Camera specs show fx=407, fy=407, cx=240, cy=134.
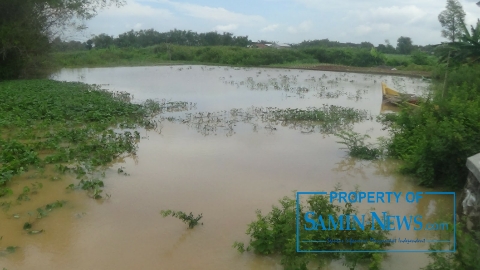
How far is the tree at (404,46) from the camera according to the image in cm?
4675

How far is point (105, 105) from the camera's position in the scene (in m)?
10.9

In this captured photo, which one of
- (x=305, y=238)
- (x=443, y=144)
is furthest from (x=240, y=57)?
(x=305, y=238)

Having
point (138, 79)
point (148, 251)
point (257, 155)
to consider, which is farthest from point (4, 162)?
point (138, 79)

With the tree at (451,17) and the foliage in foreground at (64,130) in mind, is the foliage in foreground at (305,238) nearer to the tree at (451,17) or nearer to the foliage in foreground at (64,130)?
the foliage in foreground at (64,130)

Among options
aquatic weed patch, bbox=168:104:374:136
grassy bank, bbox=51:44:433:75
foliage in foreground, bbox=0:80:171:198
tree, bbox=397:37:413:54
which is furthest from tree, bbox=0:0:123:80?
tree, bbox=397:37:413:54

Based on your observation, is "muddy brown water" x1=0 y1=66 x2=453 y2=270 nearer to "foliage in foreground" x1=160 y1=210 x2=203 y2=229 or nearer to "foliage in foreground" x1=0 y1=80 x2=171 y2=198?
"foliage in foreground" x1=160 y1=210 x2=203 y2=229

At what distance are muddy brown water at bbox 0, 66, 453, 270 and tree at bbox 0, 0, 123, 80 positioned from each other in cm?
938

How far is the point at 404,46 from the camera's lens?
4716 centimetres

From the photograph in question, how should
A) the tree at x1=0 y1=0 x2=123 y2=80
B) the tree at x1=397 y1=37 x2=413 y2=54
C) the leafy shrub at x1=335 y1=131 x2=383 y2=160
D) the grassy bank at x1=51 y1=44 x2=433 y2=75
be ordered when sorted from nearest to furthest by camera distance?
the leafy shrub at x1=335 y1=131 x2=383 y2=160, the tree at x1=0 y1=0 x2=123 y2=80, the grassy bank at x1=51 y1=44 x2=433 y2=75, the tree at x1=397 y1=37 x2=413 y2=54

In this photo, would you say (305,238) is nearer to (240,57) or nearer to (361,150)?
(361,150)

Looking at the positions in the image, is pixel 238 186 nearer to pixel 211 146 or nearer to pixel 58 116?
pixel 211 146

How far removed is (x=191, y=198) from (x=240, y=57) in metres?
29.9

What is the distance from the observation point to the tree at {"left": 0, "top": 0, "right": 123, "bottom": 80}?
15.2 m

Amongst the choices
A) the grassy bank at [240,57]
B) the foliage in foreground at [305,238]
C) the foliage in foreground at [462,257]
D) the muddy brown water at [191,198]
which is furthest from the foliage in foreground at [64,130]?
the grassy bank at [240,57]
